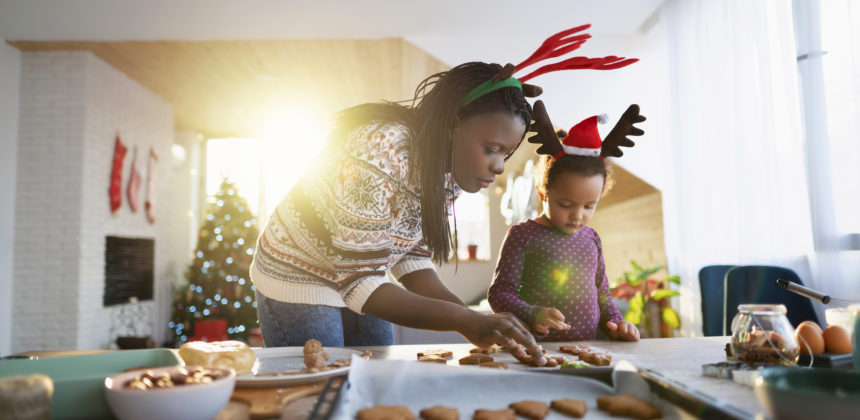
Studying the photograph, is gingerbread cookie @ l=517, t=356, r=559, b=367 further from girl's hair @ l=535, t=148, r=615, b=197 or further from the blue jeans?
girl's hair @ l=535, t=148, r=615, b=197

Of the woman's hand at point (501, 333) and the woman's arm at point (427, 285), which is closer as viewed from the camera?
the woman's hand at point (501, 333)

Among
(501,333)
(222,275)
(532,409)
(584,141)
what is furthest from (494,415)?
(222,275)

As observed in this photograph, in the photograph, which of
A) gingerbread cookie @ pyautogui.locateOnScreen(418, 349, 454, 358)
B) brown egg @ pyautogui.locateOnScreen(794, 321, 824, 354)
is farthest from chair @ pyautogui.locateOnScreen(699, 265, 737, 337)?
gingerbread cookie @ pyautogui.locateOnScreen(418, 349, 454, 358)

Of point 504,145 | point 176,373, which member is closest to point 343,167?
point 504,145

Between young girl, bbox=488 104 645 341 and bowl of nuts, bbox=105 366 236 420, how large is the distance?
3.57 feet

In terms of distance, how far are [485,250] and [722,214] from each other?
15.8ft

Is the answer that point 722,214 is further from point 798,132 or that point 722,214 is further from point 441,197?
point 441,197

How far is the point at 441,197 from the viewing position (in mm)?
1267

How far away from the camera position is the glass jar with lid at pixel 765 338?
93 centimetres

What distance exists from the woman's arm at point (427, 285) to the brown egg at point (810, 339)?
736mm

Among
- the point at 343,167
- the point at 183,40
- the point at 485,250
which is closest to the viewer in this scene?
the point at 343,167

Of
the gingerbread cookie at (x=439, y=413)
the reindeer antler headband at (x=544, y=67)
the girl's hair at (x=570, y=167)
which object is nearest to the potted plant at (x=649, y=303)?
the girl's hair at (x=570, y=167)

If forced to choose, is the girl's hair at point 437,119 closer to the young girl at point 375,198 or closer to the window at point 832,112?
the young girl at point 375,198

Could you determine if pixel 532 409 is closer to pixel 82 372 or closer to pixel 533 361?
pixel 533 361
